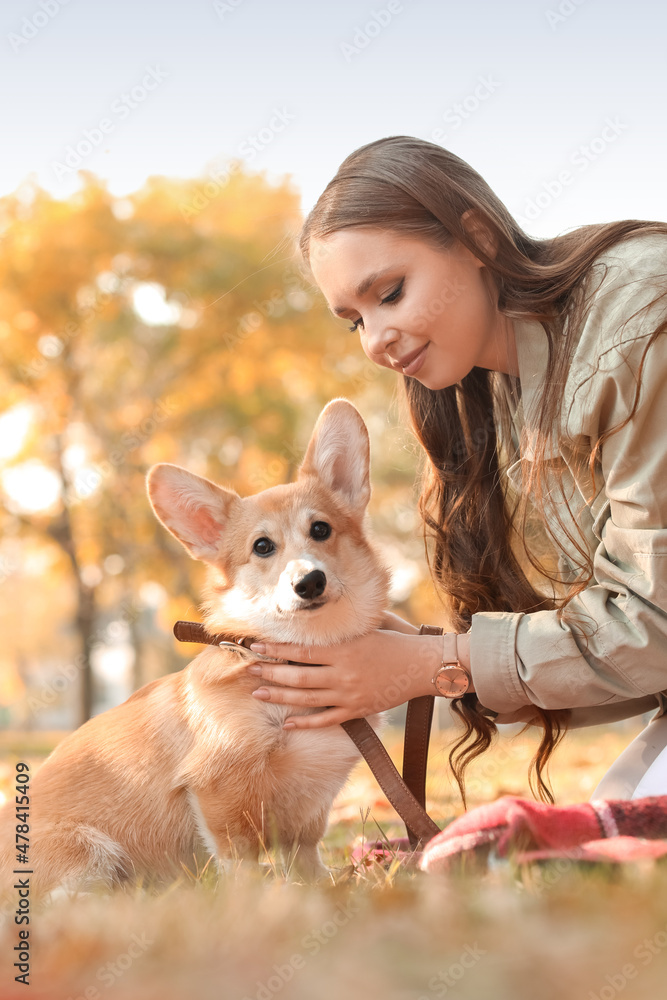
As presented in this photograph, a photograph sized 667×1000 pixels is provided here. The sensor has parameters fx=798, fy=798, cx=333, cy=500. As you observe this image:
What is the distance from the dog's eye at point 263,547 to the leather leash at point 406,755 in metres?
0.28

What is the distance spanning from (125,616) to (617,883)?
9.93 metres

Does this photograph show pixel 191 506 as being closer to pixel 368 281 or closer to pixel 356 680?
pixel 356 680

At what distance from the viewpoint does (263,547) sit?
8.66 ft

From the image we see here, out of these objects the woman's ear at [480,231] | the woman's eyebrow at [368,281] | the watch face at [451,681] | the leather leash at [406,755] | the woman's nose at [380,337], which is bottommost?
the leather leash at [406,755]

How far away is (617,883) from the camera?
1.43 m

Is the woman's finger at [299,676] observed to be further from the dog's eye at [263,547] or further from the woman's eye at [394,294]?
the woman's eye at [394,294]

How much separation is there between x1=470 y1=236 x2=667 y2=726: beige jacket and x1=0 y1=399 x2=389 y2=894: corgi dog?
0.52 metres

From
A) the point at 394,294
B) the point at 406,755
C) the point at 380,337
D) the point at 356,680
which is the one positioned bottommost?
the point at 406,755

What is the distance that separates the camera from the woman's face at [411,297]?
7.90 ft

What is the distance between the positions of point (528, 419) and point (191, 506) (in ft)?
3.71

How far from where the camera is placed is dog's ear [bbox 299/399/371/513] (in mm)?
2734

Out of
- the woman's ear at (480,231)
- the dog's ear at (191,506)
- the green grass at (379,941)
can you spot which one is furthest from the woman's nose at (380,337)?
the green grass at (379,941)

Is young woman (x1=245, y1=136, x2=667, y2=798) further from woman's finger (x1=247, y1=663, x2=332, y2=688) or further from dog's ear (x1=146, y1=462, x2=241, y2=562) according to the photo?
dog's ear (x1=146, y1=462, x2=241, y2=562)

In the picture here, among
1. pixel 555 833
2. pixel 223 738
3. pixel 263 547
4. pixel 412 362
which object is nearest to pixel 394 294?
pixel 412 362
